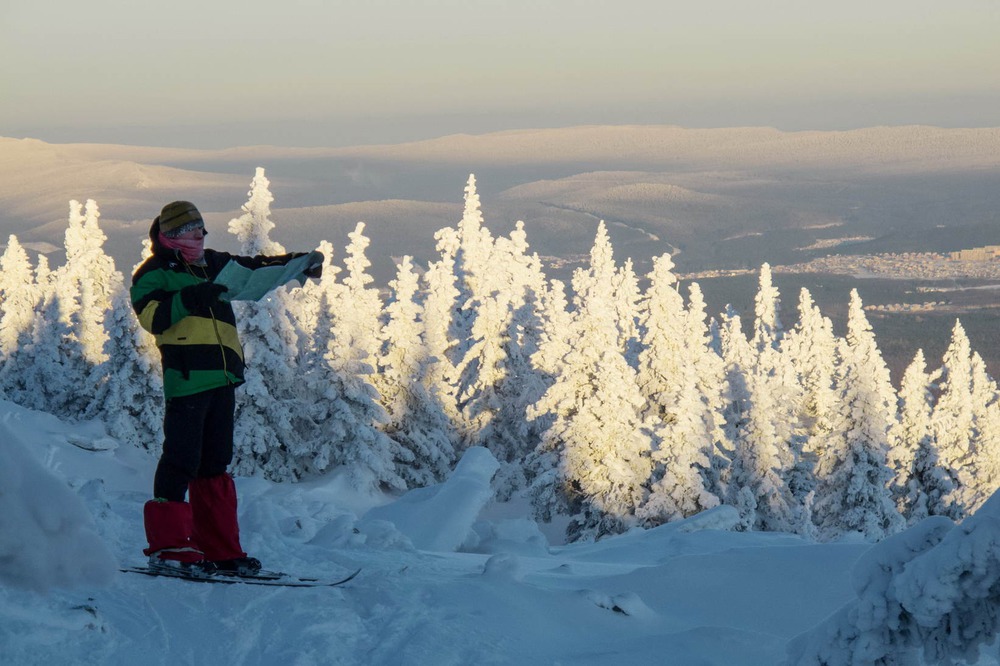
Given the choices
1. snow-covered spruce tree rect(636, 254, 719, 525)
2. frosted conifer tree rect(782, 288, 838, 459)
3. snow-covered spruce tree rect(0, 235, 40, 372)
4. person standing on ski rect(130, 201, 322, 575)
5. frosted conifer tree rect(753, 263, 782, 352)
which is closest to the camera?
person standing on ski rect(130, 201, 322, 575)

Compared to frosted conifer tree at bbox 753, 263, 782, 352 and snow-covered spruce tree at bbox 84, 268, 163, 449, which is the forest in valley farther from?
frosted conifer tree at bbox 753, 263, 782, 352

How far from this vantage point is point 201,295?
621 cm

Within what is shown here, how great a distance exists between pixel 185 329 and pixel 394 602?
92.6 inches

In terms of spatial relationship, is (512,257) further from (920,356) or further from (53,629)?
(53,629)

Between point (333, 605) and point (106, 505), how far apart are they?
12.5ft

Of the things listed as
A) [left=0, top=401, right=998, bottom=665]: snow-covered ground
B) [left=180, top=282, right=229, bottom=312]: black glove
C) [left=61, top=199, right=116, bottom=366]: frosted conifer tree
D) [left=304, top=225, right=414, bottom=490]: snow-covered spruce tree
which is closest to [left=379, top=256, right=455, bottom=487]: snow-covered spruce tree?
[left=304, top=225, right=414, bottom=490]: snow-covered spruce tree

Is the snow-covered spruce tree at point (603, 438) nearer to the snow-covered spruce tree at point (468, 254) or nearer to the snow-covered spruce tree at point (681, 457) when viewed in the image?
the snow-covered spruce tree at point (681, 457)

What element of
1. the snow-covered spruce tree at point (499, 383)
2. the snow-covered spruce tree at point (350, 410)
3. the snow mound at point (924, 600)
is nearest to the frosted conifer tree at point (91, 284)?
the snow-covered spruce tree at point (350, 410)

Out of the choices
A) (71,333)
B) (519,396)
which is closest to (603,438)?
(519,396)

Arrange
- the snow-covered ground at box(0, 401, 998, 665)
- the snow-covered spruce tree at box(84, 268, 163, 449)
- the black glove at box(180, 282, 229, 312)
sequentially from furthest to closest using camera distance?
the snow-covered spruce tree at box(84, 268, 163, 449) < the black glove at box(180, 282, 229, 312) < the snow-covered ground at box(0, 401, 998, 665)

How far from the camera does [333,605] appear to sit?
5.84 m

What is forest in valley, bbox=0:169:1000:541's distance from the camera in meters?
27.0

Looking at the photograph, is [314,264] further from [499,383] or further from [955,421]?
[955,421]

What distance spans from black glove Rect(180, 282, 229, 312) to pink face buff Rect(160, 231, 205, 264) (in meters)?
0.53
